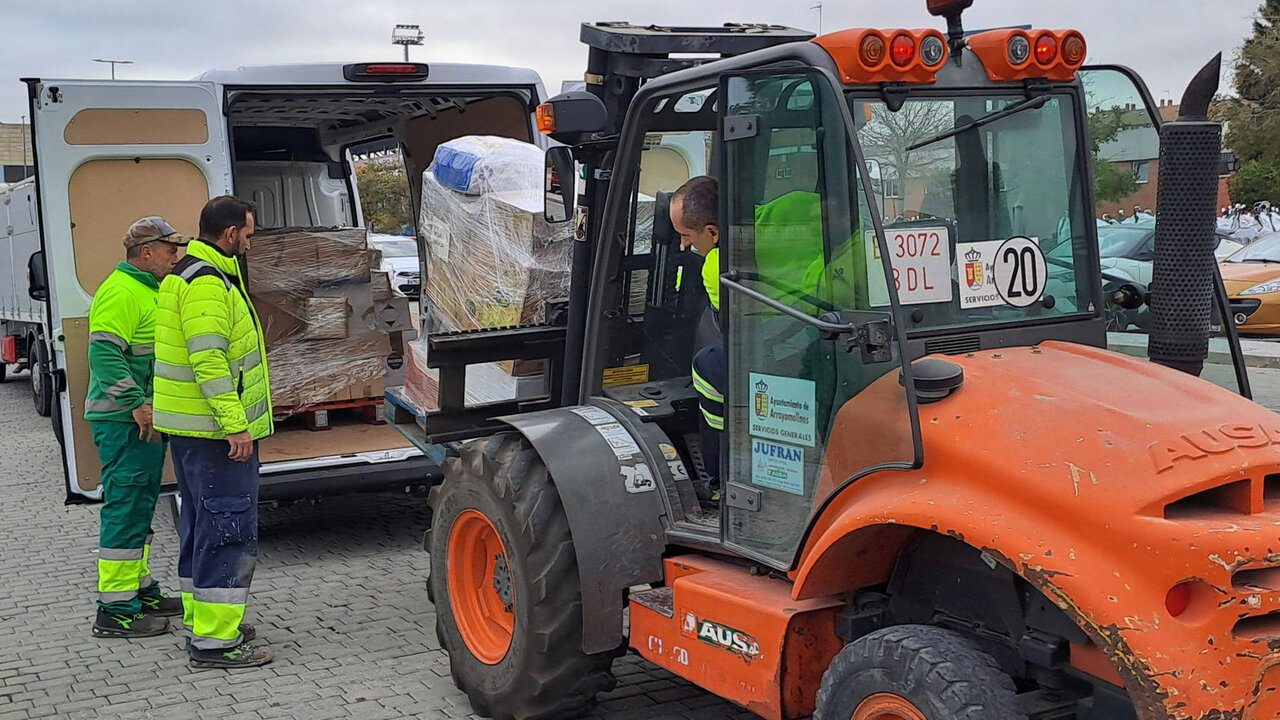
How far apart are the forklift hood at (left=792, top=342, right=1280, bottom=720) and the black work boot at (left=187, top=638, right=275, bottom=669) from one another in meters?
3.22

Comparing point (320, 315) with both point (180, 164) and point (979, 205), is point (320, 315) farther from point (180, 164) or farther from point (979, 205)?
point (979, 205)

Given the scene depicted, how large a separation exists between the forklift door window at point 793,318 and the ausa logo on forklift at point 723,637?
0.25m

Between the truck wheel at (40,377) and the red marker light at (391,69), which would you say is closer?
the red marker light at (391,69)

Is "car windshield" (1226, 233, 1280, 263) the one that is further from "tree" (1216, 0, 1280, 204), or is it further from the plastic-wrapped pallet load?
the plastic-wrapped pallet load

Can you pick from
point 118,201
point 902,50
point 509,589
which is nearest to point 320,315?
point 118,201

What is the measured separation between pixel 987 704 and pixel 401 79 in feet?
18.0

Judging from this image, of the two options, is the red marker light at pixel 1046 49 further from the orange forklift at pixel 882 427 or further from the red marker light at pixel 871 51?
the red marker light at pixel 871 51

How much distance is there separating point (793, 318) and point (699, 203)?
758 mm

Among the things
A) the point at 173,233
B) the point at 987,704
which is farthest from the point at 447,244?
the point at 987,704

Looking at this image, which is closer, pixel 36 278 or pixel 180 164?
pixel 180 164

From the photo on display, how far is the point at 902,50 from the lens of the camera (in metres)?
3.39

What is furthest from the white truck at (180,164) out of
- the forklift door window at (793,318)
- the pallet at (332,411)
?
the forklift door window at (793,318)

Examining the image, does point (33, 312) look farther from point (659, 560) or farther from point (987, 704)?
point (987, 704)

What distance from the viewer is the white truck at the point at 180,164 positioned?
6.52 meters
